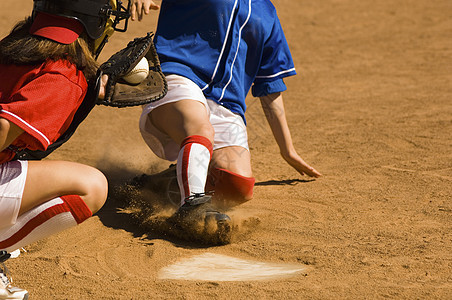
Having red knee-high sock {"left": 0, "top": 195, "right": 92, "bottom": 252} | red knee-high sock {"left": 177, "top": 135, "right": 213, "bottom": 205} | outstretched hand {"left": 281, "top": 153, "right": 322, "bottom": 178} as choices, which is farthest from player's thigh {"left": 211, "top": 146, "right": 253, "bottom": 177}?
red knee-high sock {"left": 0, "top": 195, "right": 92, "bottom": 252}

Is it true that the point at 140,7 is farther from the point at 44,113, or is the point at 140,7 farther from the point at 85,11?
the point at 44,113

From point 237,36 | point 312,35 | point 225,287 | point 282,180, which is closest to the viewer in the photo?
point 225,287

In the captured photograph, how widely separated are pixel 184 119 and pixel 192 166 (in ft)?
1.05

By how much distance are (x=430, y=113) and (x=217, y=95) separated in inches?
91.0

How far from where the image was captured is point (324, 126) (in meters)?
4.96

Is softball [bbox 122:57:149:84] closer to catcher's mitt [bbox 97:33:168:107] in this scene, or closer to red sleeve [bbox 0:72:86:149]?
catcher's mitt [bbox 97:33:168:107]

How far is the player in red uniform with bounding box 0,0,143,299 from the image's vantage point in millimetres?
2119

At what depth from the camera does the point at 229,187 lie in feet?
11.1

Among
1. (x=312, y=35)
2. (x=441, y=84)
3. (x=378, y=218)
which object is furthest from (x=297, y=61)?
(x=378, y=218)

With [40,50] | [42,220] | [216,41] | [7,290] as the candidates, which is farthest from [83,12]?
[216,41]

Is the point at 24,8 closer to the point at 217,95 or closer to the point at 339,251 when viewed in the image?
the point at 217,95

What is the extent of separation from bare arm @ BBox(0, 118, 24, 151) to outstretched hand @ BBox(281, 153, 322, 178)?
2.07 metres

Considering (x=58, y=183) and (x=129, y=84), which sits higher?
(x=129, y=84)

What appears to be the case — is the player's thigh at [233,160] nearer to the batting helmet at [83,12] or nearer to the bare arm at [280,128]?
the bare arm at [280,128]
